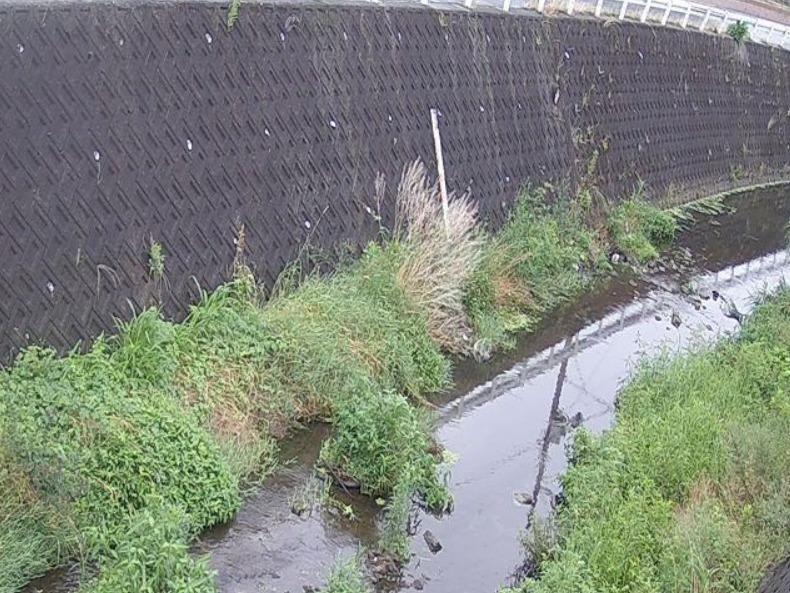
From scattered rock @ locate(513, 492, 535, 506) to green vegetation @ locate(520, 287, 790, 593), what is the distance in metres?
0.37

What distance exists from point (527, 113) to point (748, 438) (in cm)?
711

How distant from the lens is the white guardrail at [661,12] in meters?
14.8

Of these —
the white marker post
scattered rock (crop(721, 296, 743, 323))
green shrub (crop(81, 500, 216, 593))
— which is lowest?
scattered rock (crop(721, 296, 743, 323))

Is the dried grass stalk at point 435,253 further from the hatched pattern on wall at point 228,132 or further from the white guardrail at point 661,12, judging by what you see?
the white guardrail at point 661,12

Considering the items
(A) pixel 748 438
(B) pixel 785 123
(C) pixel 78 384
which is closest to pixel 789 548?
(A) pixel 748 438

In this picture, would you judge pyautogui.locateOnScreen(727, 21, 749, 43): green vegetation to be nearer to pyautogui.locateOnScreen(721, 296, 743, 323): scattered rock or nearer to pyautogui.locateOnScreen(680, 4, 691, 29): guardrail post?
pyautogui.locateOnScreen(680, 4, 691, 29): guardrail post

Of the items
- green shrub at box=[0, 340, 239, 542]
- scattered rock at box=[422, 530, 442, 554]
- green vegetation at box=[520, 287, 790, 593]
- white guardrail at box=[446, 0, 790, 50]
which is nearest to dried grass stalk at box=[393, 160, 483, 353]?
green vegetation at box=[520, 287, 790, 593]

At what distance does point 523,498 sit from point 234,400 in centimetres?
247

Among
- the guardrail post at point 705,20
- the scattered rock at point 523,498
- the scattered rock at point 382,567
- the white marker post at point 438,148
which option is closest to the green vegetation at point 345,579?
the scattered rock at point 382,567

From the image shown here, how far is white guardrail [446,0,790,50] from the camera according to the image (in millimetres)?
14805

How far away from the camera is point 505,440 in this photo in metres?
8.94

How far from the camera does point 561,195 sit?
14.1 m

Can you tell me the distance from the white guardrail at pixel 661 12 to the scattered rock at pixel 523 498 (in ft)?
23.9

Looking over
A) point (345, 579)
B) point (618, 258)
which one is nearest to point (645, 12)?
point (618, 258)
